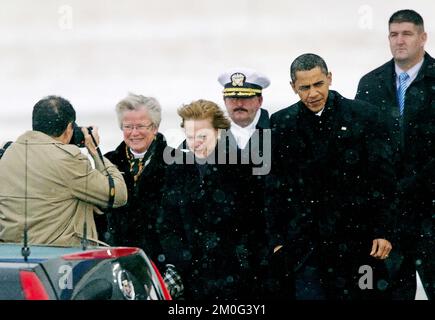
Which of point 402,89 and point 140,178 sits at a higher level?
point 402,89

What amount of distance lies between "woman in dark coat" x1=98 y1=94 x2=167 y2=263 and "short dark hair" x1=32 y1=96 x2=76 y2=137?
753 mm

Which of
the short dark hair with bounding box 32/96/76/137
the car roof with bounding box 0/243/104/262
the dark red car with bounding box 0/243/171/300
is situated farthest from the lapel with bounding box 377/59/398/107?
the car roof with bounding box 0/243/104/262

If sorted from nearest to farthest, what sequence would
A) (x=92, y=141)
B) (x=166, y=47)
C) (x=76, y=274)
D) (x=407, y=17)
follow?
(x=76, y=274), (x=92, y=141), (x=407, y=17), (x=166, y=47)

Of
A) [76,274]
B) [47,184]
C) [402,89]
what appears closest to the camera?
[76,274]

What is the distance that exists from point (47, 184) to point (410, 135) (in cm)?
203

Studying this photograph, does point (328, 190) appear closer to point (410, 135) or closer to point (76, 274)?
point (410, 135)

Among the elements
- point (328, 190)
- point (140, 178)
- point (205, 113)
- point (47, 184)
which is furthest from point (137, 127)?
point (328, 190)

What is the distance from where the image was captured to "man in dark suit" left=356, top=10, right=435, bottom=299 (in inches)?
262

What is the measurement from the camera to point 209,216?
21.3 feet

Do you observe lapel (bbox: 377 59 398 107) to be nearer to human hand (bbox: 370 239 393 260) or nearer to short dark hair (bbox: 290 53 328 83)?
short dark hair (bbox: 290 53 328 83)

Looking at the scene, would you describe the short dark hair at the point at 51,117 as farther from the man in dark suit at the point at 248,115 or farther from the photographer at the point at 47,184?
the man in dark suit at the point at 248,115

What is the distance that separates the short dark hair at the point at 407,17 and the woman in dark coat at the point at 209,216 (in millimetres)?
1067
